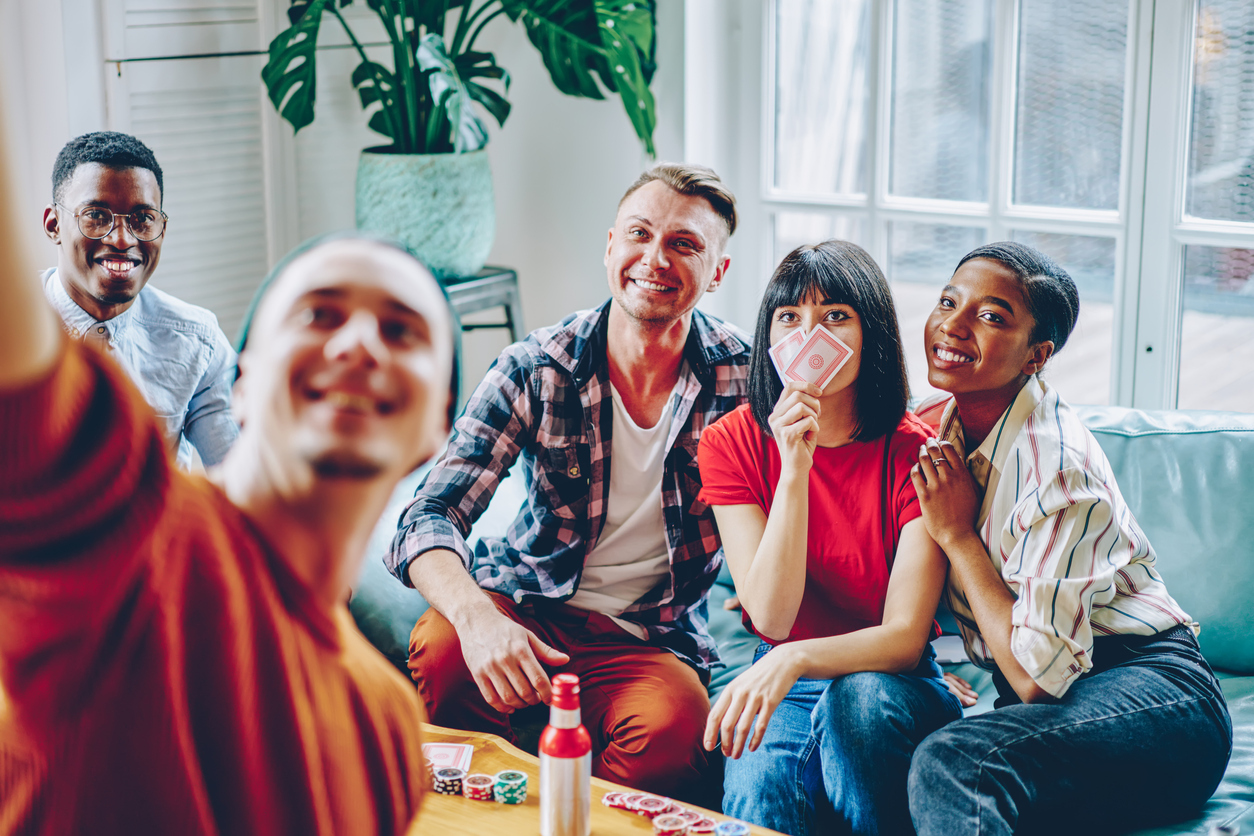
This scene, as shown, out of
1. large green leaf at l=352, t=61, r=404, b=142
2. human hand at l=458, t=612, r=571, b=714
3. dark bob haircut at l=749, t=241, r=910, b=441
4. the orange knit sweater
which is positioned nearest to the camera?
the orange knit sweater

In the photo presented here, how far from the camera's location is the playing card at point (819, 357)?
155 centimetres

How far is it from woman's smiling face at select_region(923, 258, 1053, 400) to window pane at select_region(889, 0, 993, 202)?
1.17 metres

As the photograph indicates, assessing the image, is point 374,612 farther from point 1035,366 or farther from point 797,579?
point 1035,366

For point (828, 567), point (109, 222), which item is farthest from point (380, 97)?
point (828, 567)

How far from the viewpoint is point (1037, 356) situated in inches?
61.0

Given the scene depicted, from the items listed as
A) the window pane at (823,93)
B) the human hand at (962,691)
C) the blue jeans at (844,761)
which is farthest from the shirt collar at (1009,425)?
the window pane at (823,93)

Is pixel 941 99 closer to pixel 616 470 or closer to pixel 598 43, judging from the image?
pixel 598 43

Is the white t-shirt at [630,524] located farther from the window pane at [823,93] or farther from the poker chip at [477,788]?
the window pane at [823,93]

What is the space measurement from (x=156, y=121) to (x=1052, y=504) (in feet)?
6.95

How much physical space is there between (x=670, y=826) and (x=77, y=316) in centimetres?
97

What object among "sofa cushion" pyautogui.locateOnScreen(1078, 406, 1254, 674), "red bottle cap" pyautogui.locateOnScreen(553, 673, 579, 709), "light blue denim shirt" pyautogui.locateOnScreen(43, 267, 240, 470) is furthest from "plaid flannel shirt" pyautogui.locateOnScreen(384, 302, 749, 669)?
"sofa cushion" pyautogui.locateOnScreen(1078, 406, 1254, 674)

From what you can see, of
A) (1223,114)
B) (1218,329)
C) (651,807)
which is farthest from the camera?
(1218,329)

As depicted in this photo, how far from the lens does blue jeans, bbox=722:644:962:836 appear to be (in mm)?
1478

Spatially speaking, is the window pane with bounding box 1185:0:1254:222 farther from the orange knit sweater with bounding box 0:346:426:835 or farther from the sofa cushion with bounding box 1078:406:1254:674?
the orange knit sweater with bounding box 0:346:426:835
